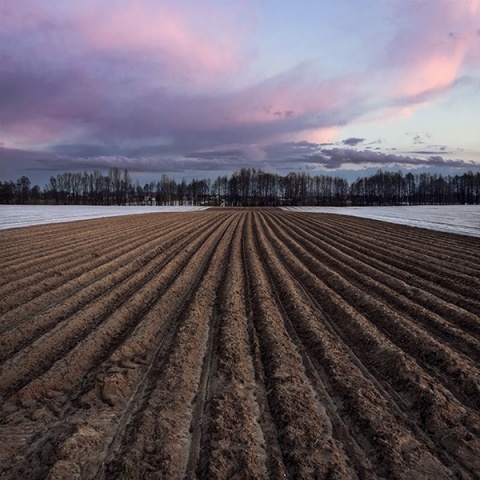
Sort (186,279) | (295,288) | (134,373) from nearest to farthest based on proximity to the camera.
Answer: (134,373), (295,288), (186,279)

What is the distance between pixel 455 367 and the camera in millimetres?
6047

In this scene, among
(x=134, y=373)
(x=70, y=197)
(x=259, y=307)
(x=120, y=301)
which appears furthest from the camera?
(x=70, y=197)

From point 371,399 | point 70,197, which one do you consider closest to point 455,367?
point 371,399

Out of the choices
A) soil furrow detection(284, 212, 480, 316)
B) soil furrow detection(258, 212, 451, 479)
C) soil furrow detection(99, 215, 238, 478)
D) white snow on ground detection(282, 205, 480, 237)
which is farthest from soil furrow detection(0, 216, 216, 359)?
white snow on ground detection(282, 205, 480, 237)

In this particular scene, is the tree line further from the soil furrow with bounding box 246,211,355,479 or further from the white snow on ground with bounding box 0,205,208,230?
the soil furrow with bounding box 246,211,355,479

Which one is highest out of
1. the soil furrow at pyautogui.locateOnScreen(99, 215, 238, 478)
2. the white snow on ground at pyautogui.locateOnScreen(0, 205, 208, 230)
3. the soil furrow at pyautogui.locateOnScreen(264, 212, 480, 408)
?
the white snow on ground at pyautogui.locateOnScreen(0, 205, 208, 230)

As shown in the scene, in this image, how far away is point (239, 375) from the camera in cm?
581

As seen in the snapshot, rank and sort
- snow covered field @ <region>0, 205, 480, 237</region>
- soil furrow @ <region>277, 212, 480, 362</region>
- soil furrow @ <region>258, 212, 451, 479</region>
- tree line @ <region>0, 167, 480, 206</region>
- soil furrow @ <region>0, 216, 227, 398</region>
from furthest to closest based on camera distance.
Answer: tree line @ <region>0, 167, 480, 206</region>, snow covered field @ <region>0, 205, 480, 237</region>, soil furrow @ <region>277, 212, 480, 362</region>, soil furrow @ <region>0, 216, 227, 398</region>, soil furrow @ <region>258, 212, 451, 479</region>

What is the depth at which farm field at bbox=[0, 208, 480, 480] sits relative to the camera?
157 inches

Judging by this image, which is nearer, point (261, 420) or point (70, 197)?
point (261, 420)

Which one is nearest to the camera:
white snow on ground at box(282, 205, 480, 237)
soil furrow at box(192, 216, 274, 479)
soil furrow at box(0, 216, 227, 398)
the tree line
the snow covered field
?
soil furrow at box(192, 216, 274, 479)

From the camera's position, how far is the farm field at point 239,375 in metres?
4.00

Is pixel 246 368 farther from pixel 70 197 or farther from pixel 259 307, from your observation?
pixel 70 197

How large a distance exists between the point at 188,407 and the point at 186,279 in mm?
7050
